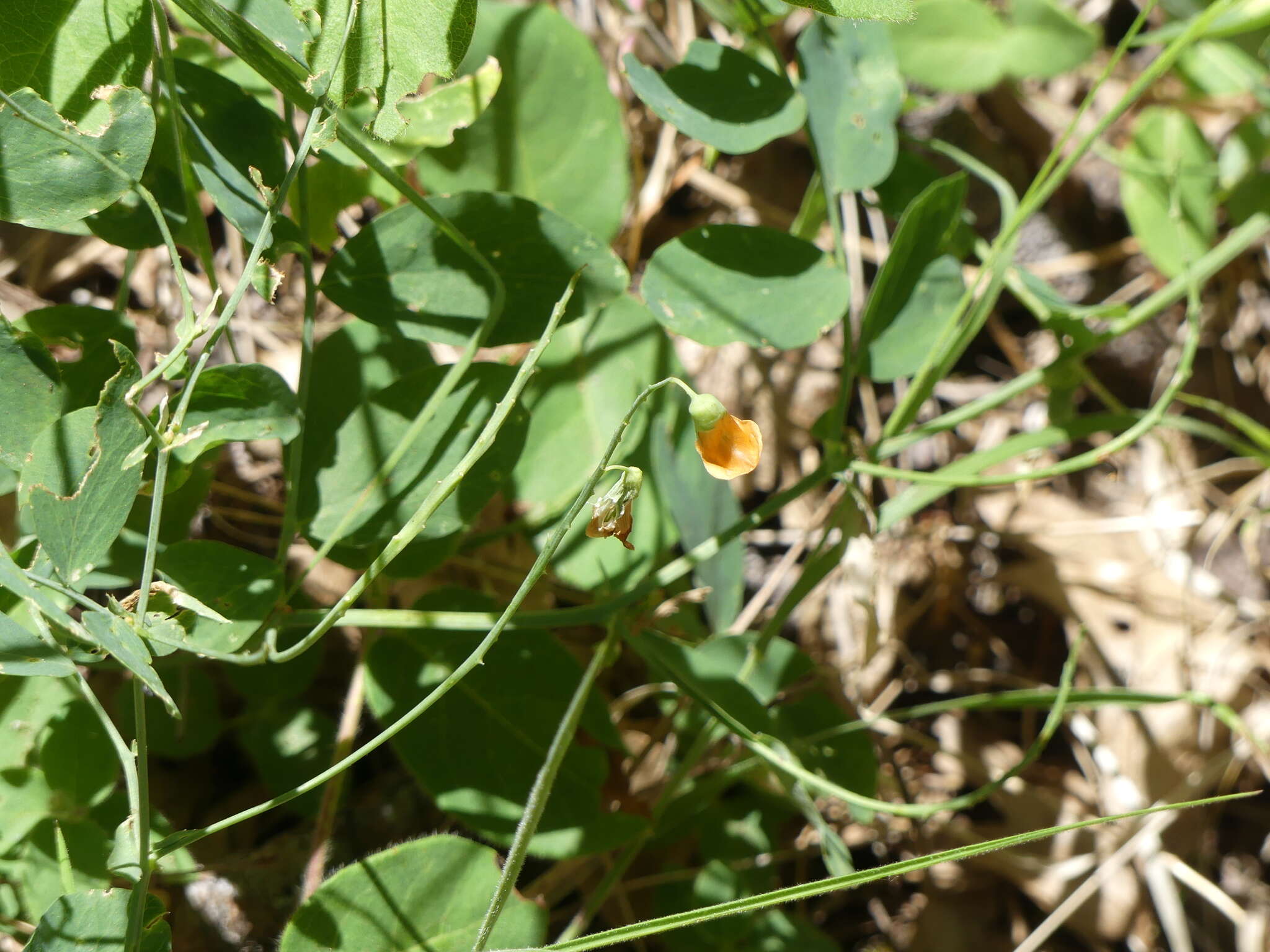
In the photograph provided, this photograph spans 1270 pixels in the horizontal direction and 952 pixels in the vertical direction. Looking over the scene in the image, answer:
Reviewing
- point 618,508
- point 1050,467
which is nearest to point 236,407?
point 618,508

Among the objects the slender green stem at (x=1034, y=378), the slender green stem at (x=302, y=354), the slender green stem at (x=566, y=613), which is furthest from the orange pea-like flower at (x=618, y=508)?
the slender green stem at (x=1034, y=378)

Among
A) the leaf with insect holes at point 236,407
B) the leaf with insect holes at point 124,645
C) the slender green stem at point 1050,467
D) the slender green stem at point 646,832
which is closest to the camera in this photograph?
the leaf with insect holes at point 124,645

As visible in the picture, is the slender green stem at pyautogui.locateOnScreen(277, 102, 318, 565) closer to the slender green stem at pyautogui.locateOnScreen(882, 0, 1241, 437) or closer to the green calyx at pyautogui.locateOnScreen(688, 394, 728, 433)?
the green calyx at pyautogui.locateOnScreen(688, 394, 728, 433)

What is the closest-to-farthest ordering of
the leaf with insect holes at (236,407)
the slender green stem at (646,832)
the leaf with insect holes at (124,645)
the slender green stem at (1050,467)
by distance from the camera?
the leaf with insect holes at (124,645), the leaf with insect holes at (236,407), the slender green stem at (1050,467), the slender green stem at (646,832)

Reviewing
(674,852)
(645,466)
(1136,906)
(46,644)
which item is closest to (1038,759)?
(1136,906)

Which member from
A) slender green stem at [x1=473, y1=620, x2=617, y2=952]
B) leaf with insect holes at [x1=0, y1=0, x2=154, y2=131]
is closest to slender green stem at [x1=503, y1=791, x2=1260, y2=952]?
slender green stem at [x1=473, y1=620, x2=617, y2=952]

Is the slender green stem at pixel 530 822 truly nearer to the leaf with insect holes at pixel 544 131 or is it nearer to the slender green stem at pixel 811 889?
the slender green stem at pixel 811 889
